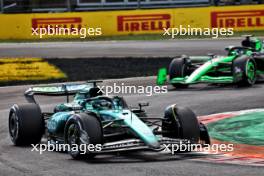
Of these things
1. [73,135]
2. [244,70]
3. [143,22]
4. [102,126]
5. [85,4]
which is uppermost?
[102,126]

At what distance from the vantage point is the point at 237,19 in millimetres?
36125

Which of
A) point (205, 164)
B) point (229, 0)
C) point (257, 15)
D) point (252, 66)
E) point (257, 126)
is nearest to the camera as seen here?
point (205, 164)

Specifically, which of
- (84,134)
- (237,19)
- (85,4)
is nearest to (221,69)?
(84,134)

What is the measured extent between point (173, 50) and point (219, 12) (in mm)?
7903

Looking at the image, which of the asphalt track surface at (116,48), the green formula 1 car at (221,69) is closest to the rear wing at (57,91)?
the green formula 1 car at (221,69)

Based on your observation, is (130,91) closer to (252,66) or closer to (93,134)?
(252,66)

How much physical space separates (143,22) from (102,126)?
27.5 meters

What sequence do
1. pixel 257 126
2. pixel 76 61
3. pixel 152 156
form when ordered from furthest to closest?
pixel 76 61 < pixel 257 126 < pixel 152 156

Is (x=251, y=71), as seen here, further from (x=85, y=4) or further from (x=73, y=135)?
(x=85, y=4)

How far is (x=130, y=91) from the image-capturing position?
18.5 m

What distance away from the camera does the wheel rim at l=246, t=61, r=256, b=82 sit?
18.2 metres

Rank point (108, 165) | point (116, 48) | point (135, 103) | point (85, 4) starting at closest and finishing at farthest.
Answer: point (108, 165) → point (135, 103) → point (116, 48) → point (85, 4)

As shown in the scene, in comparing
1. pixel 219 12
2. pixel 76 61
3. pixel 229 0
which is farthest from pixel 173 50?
pixel 229 0

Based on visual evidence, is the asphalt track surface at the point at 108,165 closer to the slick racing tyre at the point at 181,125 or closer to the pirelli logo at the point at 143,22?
the slick racing tyre at the point at 181,125
